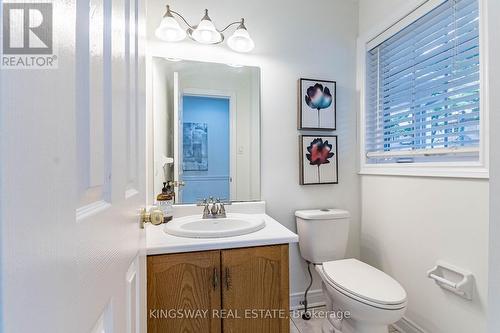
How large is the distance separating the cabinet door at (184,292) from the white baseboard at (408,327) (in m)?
1.19

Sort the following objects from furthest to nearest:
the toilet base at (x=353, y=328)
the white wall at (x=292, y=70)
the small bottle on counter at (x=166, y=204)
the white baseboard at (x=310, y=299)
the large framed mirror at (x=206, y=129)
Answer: the white baseboard at (x=310, y=299), the white wall at (x=292, y=70), the large framed mirror at (x=206, y=129), the small bottle on counter at (x=166, y=204), the toilet base at (x=353, y=328)

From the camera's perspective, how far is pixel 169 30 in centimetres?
145

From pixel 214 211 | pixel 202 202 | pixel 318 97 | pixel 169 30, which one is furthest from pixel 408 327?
pixel 169 30

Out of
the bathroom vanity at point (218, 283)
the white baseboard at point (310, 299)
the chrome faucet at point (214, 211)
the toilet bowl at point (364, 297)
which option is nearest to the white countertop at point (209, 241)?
the bathroom vanity at point (218, 283)

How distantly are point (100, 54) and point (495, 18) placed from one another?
34.5 inches

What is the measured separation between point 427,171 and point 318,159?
651mm

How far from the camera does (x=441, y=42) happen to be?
1322 millimetres

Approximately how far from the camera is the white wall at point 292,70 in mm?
1638

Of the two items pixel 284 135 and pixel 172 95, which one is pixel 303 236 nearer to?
pixel 284 135

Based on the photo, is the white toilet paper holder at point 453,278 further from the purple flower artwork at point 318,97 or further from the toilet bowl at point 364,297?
the purple flower artwork at point 318,97

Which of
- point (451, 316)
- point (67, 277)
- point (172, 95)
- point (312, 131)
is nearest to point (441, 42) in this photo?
point (312, 131)

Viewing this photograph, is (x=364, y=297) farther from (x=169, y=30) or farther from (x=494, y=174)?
(x=169, y=30)

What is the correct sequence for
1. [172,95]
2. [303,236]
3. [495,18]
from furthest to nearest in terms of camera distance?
[303,236] < [172,95] < [495,18]

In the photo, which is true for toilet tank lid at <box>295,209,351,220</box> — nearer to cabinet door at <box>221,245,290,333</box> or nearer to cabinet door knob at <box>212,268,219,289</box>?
cabinet door at <box>221,245,290,333</box>
